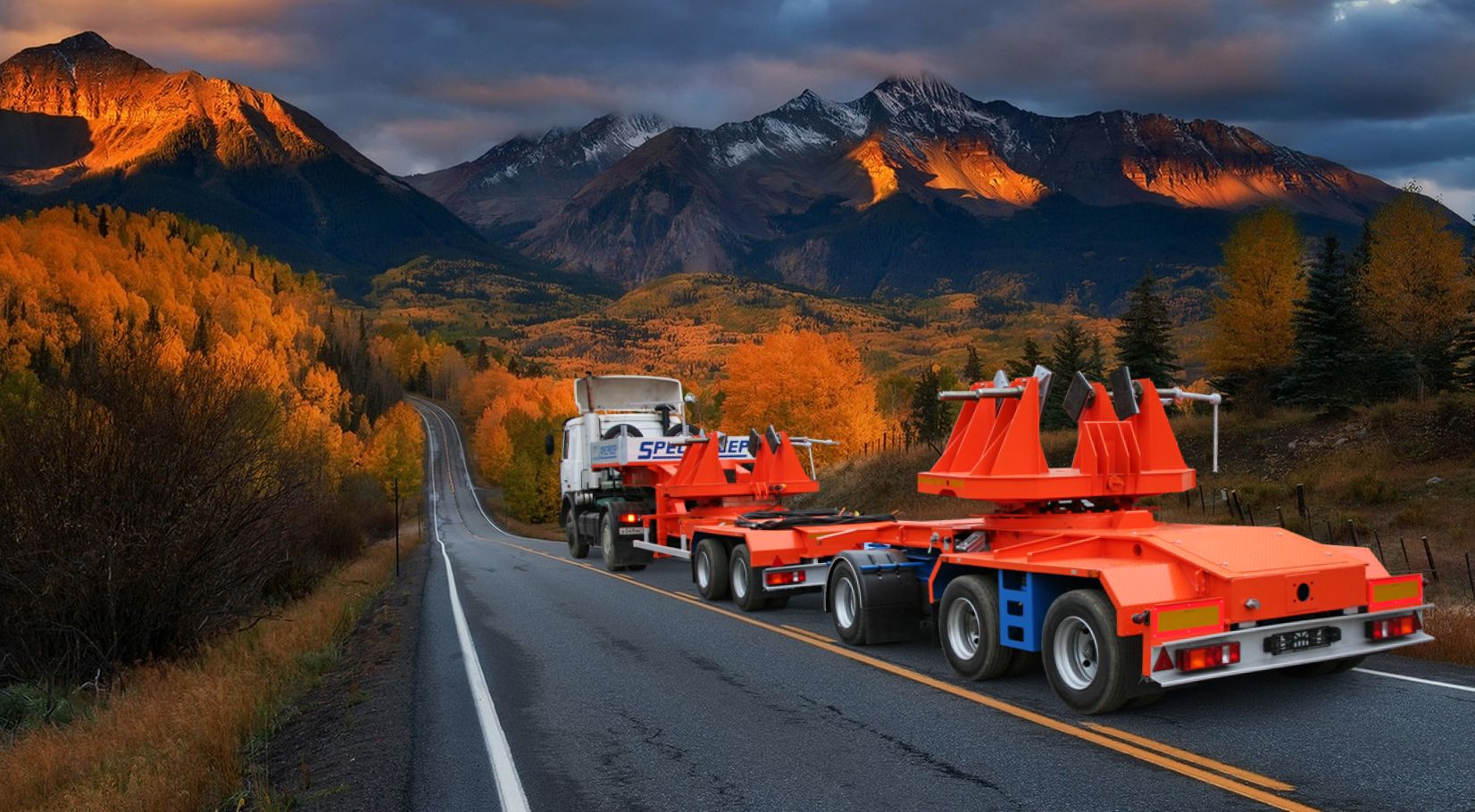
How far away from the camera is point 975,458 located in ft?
29.9

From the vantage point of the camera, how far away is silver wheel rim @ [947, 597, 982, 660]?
28.1 ft

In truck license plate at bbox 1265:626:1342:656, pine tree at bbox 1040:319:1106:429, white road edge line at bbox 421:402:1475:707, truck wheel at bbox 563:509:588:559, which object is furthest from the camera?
pine tree at bbox 1040:319:1106:429

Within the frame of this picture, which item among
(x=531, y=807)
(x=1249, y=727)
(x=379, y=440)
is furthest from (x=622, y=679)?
(x=379, y=440)

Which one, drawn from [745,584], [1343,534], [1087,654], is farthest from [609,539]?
[1343,534]

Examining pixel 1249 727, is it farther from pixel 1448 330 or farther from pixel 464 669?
pixel 1448 330

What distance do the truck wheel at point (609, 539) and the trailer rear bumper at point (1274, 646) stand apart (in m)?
14.3

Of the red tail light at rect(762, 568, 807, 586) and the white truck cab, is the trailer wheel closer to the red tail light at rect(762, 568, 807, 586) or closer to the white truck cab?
the red tail light at rect(762, 568, 807, 586)

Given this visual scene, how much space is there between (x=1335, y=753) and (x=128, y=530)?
13.6m

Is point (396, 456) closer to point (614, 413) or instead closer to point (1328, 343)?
point (614, 413)

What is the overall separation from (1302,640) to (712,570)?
8670mm

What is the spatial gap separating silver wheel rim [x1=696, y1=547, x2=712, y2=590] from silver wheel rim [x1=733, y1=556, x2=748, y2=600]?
1.81 ft

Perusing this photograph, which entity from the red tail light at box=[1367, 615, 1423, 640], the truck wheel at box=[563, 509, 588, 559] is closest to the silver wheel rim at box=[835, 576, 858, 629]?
the red tail light at box=[1367, 615, 1423, 640]

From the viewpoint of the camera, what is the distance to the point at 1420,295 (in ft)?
127

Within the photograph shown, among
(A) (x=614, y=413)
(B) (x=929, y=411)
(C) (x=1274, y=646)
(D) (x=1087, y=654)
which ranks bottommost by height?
(D) (x=1087, y=654)
